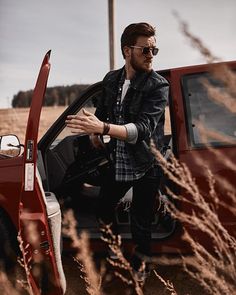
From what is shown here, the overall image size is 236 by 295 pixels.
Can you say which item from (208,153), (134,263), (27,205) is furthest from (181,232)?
(27,205)

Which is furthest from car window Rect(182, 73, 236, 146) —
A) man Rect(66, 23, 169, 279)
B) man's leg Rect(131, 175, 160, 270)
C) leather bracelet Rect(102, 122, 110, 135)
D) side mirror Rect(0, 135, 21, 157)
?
side mirror Rect(0, 135, 21, 157)

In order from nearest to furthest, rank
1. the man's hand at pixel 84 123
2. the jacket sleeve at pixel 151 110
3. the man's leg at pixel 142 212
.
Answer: the man's hand at pixel 84 123, the jacket sleeve at pixel 151 110, the man's leg at pixel 142 212

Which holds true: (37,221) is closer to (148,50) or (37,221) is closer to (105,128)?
(105,128)

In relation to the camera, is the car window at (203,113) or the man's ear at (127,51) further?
the car window at (203,113)

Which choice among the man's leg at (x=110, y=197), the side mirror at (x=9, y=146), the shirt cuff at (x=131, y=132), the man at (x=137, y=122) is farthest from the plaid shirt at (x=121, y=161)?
the side mirror at (x=9, y=146)

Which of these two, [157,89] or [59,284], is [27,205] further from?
[157,89]

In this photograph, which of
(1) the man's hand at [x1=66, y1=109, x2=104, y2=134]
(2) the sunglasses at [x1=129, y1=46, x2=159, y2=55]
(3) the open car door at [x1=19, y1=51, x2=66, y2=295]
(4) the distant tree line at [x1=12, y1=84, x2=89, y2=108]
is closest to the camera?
(1) the man's hand at [x1=66, y1=109, x2=104, y2=134]

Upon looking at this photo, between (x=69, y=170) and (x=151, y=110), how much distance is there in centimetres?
125

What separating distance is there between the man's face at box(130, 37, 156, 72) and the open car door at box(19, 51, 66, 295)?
0.52 metres

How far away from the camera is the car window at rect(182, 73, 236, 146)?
104 inches

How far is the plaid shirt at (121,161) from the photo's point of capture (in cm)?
242

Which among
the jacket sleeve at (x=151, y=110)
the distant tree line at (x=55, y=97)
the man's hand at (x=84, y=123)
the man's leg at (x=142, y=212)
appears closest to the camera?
the man's hand at (x=84, y=123)

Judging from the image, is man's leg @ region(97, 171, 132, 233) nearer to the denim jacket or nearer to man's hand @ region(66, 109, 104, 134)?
the denim jacket

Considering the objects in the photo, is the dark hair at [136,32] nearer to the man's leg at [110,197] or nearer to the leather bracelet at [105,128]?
the leather bracelet at [105,128]
